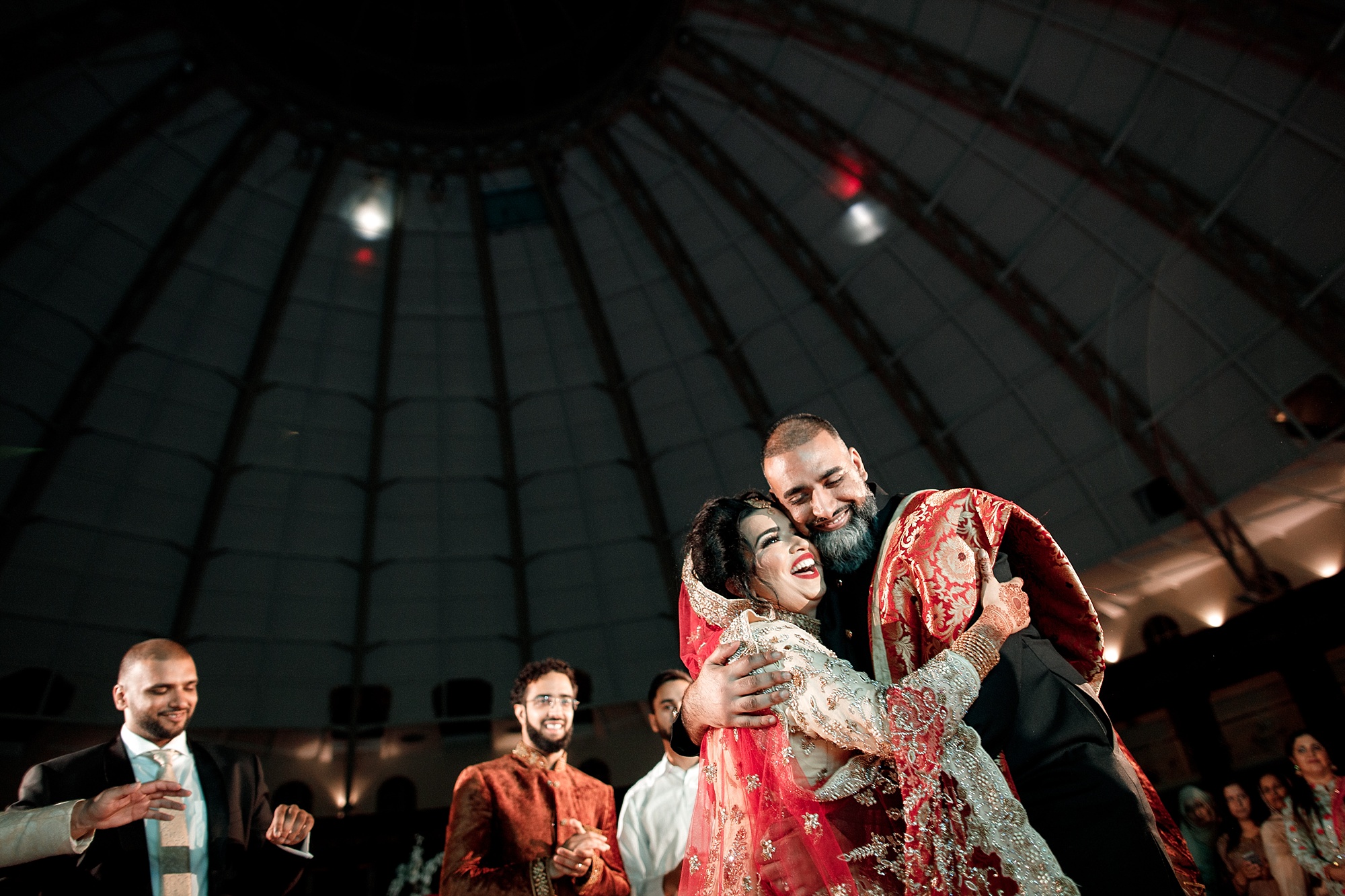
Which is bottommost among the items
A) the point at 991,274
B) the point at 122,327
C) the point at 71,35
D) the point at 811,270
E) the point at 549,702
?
the point at 549,702

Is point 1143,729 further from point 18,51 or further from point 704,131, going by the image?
point 18,51

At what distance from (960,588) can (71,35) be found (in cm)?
1289

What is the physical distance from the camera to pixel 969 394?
12.9 m

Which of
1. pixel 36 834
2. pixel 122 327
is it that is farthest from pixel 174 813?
pixel 122 327

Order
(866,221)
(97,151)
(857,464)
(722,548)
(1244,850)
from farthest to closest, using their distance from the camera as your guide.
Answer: (866,221) < (97,151) < (1244,850) < (857,464) < (722,548)

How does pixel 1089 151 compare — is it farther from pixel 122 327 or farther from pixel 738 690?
pixel 122 327

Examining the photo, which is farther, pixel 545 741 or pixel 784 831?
pixel 545 741

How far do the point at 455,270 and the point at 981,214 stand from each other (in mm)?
8678

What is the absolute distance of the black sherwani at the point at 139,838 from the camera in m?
3.66

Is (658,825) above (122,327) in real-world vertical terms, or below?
below

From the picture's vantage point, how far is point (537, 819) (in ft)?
15.8

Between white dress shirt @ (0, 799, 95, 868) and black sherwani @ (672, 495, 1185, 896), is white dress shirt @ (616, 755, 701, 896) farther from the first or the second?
black sherwani @ (672, 495, 1185, 896)

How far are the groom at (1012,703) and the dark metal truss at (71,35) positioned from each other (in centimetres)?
1192

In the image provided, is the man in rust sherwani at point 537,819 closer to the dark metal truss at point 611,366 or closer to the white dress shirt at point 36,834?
the white dress shirt at point 36,834
